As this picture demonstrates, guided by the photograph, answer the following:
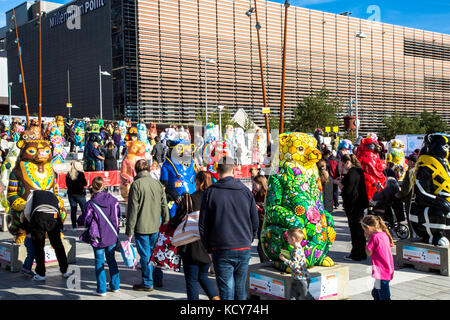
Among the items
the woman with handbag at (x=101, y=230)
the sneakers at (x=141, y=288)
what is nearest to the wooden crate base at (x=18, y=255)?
the woman with handbag at (x=101, y=230)

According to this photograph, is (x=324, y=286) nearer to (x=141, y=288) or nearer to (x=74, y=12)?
(x=141, y=288)

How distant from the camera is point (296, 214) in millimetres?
5672

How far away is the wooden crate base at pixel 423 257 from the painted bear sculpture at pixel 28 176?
17.8 ft

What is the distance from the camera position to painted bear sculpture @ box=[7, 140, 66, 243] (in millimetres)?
7543

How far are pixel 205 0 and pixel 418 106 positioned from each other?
100 feet

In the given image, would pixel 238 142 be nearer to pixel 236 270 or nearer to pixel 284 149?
pixel 284 149

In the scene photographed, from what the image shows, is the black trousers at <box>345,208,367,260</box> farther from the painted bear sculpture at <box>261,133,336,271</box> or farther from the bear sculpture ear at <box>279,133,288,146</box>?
the bear sculpture ear at <box>279,133,288,146</box>

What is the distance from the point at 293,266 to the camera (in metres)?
5.19

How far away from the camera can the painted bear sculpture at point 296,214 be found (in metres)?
5.67

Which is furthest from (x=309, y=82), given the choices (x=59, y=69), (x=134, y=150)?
(x=134, y=150)

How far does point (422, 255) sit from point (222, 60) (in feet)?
129

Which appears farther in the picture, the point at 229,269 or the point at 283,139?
the point at 283,139

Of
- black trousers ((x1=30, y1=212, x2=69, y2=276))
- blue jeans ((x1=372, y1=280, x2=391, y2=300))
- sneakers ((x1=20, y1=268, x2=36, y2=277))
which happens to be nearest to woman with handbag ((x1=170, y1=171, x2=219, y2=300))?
blue jeans ((x1=372, y1=280, x2=391, y2=300))

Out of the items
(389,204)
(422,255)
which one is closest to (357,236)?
(422,255)
